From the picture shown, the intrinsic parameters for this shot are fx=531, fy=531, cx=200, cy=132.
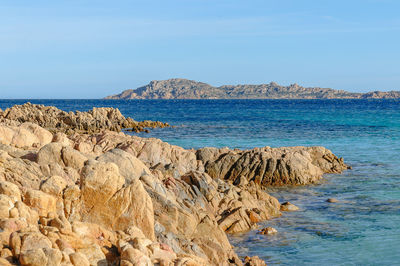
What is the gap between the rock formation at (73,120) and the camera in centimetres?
6131

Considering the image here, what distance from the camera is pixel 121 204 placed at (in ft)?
44.9

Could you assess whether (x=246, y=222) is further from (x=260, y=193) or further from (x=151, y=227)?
(x=151, y=227)

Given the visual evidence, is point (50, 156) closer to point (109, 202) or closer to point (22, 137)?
point (109, 202)

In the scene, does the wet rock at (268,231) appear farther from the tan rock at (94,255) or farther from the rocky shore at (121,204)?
the tan rock at (94,255)

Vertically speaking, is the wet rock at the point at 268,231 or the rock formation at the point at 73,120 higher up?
the rock formation at the point at 73,120

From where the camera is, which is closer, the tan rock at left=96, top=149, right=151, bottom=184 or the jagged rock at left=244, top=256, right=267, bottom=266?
the jagged rock at left=244, top=256, right=267, bottom=266

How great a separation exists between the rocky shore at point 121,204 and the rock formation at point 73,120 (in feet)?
107

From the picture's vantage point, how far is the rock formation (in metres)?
61.3

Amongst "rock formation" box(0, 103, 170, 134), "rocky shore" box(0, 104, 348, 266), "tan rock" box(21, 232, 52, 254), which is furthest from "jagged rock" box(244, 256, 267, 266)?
"rock formation" box(0, 103, 170, 134)

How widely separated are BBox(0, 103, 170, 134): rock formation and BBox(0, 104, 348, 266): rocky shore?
3265 centimetres

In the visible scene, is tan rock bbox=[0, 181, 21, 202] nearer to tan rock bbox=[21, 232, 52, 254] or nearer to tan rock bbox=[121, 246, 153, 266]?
tan rock bbox=[21, 232, 52, 254]

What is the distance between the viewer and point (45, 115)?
65.6 m

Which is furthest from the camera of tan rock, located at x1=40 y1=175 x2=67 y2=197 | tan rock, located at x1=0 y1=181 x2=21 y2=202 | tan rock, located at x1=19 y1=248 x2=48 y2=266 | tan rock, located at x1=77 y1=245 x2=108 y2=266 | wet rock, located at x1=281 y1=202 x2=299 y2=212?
wet rock, located at x1=281 y1=202 x2=299 y2=212

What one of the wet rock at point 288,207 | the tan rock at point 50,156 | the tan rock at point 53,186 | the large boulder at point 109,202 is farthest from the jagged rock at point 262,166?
the tan rock at point 53,186
